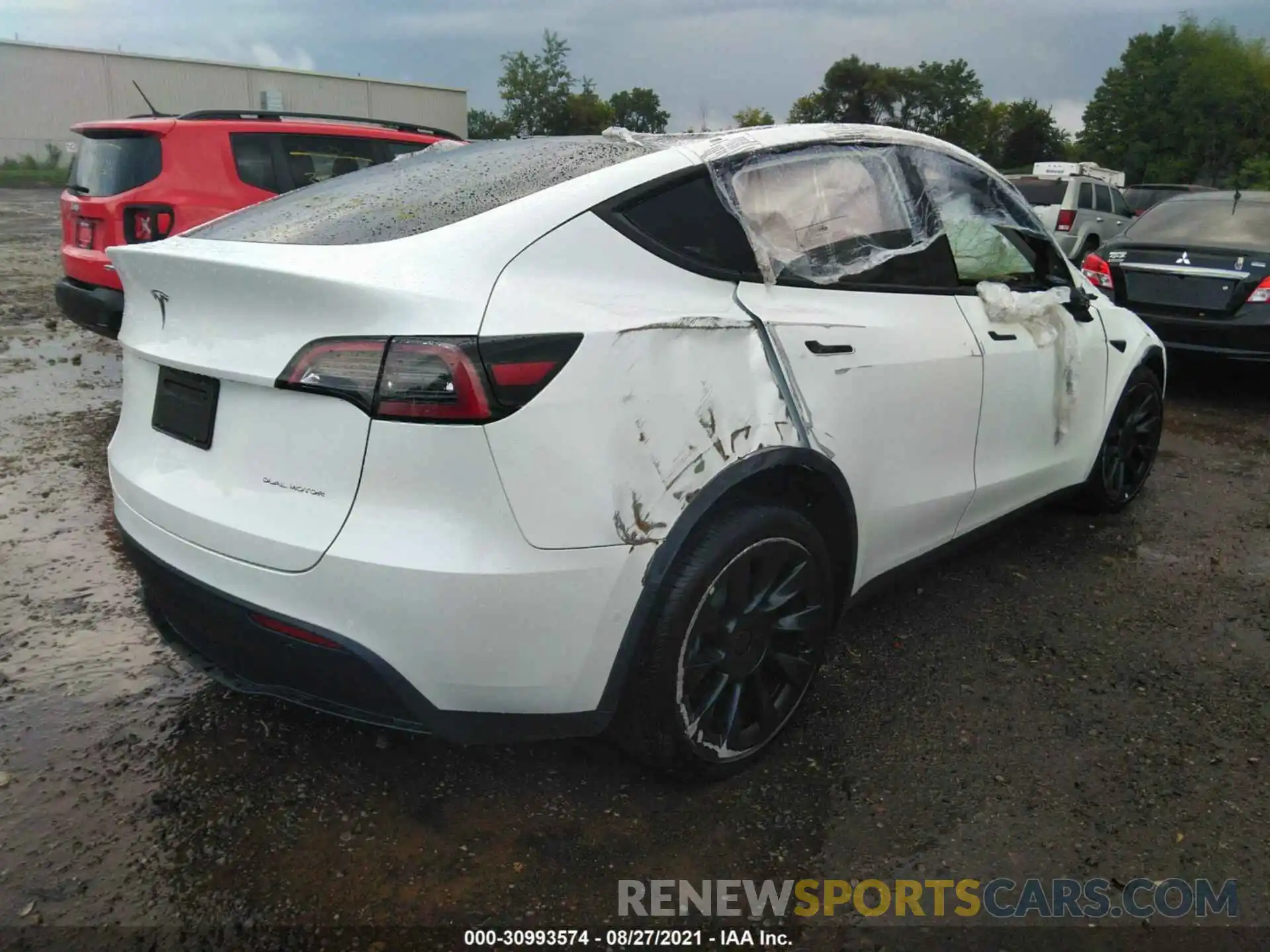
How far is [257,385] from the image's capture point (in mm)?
2115

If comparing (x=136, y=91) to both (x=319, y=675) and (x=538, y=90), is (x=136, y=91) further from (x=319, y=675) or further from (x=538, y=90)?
(x=319, y=675)

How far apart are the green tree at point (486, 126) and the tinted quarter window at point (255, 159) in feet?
142

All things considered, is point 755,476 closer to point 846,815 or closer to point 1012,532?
point 846,815

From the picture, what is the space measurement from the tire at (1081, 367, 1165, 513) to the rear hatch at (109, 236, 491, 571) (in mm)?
3284

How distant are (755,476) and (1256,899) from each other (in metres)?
1.45

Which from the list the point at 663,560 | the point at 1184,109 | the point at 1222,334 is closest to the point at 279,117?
the point at 663,560

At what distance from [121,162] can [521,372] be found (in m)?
5.17

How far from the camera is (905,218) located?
123 inches

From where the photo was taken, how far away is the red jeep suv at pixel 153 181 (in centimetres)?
588

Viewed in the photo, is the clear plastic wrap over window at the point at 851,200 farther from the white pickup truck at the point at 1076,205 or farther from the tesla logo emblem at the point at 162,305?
the white pickup truck at the point at 1076,205

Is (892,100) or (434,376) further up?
(892,100)

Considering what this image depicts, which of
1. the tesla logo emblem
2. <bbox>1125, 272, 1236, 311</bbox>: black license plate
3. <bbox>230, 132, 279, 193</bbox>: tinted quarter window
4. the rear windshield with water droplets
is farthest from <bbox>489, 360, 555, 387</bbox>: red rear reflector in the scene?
<bbox>1125, 272, 1236, 311</bbox>: black license plate

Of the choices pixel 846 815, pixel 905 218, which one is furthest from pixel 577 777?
pixel 905 218

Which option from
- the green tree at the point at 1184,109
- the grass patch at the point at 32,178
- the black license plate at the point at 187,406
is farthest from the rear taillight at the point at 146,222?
the green tree at the point at 1184,109
